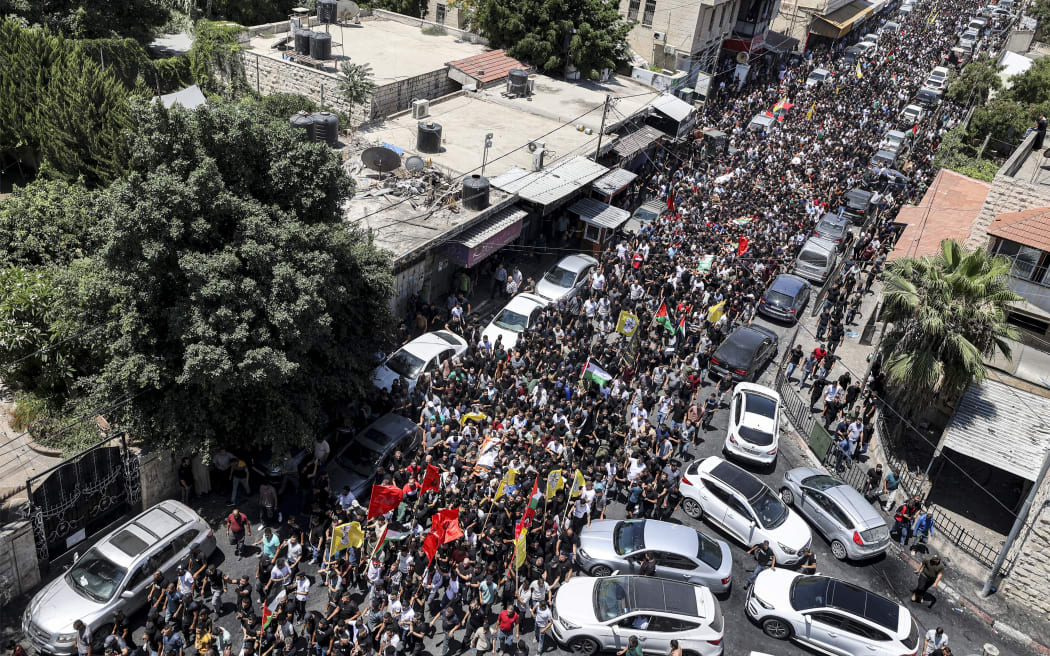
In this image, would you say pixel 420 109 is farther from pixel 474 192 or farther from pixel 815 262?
pixel 815 262

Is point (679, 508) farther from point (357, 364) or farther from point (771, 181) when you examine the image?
point (771, 181)

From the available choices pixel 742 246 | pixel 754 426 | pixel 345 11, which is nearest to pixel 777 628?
pixel 754 426

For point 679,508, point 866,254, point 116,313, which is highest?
point 116,313

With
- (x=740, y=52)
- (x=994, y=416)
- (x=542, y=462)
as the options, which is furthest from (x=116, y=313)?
(x=740, y=52)

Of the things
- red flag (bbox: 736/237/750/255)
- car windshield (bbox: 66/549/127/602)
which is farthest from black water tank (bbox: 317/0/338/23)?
car windshield (bbox: 66/549/127/602)

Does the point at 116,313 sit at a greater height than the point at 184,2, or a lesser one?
lesser

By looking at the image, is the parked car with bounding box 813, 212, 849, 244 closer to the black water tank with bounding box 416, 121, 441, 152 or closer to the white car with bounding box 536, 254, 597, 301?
the white car with bounding box 536, 254, 597, 301
